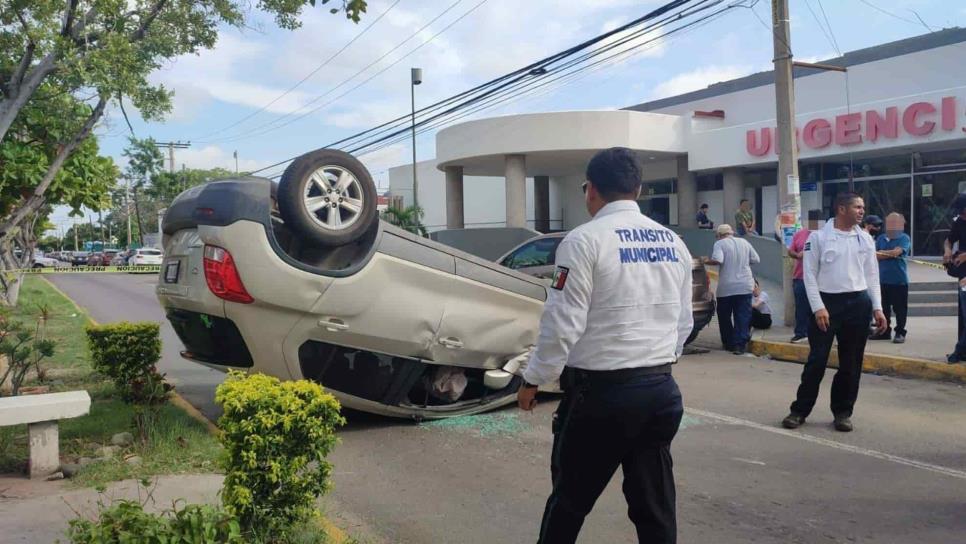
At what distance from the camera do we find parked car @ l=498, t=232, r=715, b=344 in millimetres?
9516

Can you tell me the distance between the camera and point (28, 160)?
848 centimetres

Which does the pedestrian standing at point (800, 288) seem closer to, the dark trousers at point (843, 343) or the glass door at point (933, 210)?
the dark trousers at point (843, 343)

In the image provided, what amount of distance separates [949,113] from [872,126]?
5.38ft

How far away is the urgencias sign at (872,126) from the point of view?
15.7m

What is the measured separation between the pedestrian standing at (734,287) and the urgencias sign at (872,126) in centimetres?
578

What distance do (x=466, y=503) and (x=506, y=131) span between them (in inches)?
751

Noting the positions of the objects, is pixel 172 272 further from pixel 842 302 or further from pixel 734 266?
pixel 734 266

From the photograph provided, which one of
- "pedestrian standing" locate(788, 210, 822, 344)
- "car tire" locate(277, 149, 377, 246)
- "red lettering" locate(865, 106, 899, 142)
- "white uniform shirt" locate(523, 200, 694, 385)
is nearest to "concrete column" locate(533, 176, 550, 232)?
"red lettering" locate(865, 106, 899, 142)

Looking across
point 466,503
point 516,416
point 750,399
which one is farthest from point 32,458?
point 750,399

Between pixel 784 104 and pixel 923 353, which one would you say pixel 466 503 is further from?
pixel 784 104

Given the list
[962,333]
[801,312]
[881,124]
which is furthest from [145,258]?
[962,333]

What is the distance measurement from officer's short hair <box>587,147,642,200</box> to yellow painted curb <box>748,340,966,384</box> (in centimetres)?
629

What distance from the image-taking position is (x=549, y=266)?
389 inches

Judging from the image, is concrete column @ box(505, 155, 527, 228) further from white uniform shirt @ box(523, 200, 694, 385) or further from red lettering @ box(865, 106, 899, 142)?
white uniform shirt @ box(523, 200, 694, 385)
